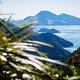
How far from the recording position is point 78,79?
113 inches

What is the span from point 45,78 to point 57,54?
18063 cm

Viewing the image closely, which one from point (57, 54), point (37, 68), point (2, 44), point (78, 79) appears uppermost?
point (2, 44)

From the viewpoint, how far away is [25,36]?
3078 mm

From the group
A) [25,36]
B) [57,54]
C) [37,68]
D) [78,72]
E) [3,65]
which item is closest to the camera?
[37,68]

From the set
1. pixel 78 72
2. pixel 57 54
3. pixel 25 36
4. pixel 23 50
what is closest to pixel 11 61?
pixel 23 50

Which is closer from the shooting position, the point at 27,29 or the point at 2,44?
the point at 2,44

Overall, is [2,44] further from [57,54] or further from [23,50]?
[57,54]

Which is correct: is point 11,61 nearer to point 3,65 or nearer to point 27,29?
point 3,65

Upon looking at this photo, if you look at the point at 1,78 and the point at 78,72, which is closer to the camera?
the point at 1,78

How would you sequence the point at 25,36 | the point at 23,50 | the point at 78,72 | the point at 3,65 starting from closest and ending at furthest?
the point at 3,65, the point at 23,50, the point at 25,36, the point at 78,72

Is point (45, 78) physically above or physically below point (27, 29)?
below

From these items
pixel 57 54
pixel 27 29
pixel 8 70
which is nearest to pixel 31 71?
pixel 8 70

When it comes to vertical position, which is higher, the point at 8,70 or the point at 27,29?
the point at 27,29

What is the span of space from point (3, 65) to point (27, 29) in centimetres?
72
